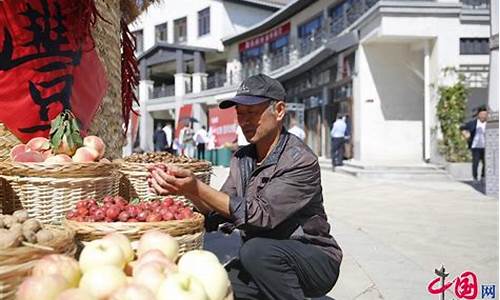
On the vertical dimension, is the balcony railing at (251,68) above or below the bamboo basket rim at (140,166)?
above

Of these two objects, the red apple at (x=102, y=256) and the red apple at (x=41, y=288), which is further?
the red apple at (x=102, y=256)

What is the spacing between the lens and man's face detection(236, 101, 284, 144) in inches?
105

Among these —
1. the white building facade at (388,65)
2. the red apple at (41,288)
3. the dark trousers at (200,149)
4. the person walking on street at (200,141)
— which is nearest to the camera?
the red apple at (41,288)

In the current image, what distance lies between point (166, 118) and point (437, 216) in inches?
1113

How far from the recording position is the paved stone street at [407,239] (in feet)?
14.3

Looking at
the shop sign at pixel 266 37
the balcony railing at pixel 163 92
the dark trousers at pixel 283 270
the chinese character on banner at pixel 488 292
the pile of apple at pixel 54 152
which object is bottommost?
the chinese character on banner at pixel 488 292

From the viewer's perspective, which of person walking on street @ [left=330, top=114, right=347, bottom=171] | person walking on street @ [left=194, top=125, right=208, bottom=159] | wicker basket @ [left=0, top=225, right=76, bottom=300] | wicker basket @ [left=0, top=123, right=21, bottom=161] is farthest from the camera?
person walking on street @ [left=194, top=125, right=208, bottom=159]

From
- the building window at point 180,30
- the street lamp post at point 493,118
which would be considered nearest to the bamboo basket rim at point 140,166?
the street lamp post at point 493,118

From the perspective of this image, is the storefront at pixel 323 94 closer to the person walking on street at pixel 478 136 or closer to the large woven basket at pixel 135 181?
the person walking on street at pixel 478 136

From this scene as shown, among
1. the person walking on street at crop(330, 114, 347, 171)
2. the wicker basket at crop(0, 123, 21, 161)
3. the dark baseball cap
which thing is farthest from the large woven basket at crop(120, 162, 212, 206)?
the person walking on street at crop(330, 114, 347, 171)

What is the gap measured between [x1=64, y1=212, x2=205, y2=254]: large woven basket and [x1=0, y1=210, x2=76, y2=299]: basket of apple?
15 cm

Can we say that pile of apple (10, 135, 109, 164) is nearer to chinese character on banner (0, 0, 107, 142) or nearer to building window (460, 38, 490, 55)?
chinese character on banner (0, 0, 107, 142)

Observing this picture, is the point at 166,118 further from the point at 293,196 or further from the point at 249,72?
the point at 293,196

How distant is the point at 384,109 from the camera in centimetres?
1642
